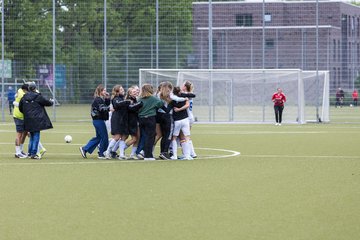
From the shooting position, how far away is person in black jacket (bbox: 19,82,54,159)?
21.3m

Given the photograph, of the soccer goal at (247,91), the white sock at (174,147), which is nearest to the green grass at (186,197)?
the white sock at (174,147)

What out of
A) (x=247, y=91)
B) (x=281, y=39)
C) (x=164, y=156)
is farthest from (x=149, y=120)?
(x=281, y=39)

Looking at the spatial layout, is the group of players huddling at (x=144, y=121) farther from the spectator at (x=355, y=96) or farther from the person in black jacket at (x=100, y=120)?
the spectator at (x=355, y=96)

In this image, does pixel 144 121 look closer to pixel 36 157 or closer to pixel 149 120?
pixel 149 120

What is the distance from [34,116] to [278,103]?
71.5ft

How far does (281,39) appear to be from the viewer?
48.2 metres

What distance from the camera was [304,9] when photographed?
160 feet

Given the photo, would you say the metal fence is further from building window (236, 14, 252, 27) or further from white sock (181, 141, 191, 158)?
white sock (181, 141, 191, 158)


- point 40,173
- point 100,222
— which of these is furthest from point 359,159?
point 100,222

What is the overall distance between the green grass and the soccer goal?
21.2 m

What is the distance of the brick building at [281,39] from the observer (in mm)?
47469

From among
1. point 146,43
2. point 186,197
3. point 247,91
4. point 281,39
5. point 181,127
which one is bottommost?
point 186,197

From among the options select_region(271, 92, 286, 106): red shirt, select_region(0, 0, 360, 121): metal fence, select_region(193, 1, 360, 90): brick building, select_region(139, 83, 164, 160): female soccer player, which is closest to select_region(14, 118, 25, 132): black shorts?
select_region(139, 83, 164, 160): female soccer player

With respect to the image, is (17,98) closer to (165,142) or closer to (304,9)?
(165,142)
